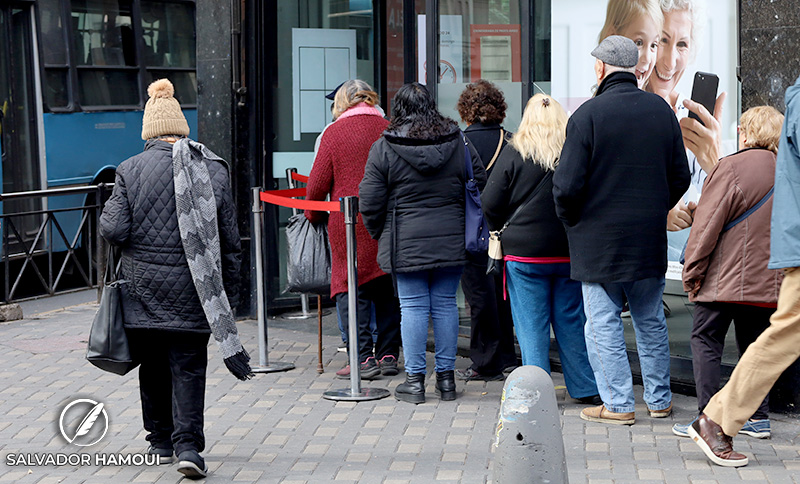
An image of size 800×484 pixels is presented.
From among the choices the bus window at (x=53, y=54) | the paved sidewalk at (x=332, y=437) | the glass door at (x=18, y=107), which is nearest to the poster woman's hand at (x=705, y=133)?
the paved sidewalk at (x=332, y=437)

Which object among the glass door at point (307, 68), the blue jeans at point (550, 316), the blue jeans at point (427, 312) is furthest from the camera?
the glass door at point (307, 68)

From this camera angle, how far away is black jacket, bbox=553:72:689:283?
546 centimetres

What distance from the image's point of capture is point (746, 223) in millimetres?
5277

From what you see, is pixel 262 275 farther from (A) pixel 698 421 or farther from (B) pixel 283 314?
(A) pixel 698 421

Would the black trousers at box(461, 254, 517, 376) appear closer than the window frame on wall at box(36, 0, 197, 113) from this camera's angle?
Yes

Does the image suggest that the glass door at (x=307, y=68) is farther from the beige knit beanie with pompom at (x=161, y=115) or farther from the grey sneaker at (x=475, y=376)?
the beige knit beanie with pompom at (x=161, y=115)

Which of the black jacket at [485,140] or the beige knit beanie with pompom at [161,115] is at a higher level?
the beige knit beanie with pompom at [161,115]

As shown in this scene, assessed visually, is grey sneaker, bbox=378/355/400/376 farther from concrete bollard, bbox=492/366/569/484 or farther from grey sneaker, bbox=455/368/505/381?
concrete bollard, bbox=492/366/569/484

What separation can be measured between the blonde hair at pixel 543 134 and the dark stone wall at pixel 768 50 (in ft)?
3.31

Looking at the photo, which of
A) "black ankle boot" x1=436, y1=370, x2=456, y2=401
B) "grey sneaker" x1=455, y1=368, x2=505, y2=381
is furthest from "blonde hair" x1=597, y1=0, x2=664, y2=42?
"black ankle boot" x1=436, y1=370, x2=456, y2=401

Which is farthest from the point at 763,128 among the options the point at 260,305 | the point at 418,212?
the point at 260,305

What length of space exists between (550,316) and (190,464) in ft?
7.56

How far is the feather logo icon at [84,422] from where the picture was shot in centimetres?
568

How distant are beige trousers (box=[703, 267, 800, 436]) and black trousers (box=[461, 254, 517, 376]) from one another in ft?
6.87
